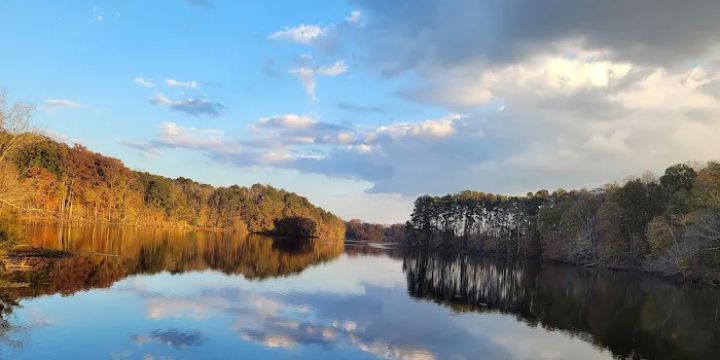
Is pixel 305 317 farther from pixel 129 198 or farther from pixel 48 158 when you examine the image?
pixel 129 198

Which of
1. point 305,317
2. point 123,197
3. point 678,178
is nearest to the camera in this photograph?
point 305,317

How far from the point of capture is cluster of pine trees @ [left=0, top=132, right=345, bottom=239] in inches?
3204

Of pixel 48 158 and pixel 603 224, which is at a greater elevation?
pixel 48 158

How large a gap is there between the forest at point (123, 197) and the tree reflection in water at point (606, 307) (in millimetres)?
29517

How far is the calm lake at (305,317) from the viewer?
53.4ft

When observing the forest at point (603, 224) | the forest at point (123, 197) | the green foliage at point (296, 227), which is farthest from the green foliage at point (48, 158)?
the forest at point (603, 224)

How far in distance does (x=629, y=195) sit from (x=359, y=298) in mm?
60411

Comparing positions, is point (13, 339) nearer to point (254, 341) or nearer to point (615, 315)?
point (254, 341)

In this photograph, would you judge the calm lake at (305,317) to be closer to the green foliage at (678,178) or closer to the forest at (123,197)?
the forest at (123,197)

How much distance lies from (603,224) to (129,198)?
98.4 metres

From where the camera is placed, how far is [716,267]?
5106cm

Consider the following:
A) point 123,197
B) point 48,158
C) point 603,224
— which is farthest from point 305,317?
point 123,197

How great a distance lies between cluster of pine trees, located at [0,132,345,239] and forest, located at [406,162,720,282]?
46240 mm

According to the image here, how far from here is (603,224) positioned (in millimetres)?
76125
